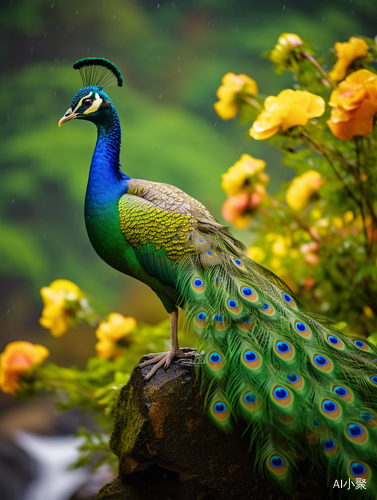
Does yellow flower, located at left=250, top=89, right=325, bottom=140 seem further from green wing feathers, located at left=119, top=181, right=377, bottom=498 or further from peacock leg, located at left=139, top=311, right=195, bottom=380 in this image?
peacock leg, located at left=139, top=311, right=195, bottom=380

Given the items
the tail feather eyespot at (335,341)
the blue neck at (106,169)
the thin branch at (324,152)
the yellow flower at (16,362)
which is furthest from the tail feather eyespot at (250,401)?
the yellow flower at (16,362)

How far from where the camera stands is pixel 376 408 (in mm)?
906

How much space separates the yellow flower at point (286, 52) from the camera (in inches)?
50.8

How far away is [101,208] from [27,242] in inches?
64.5

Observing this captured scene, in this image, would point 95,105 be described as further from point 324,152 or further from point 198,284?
point 324,152

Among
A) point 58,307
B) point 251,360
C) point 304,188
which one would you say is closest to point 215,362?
point 251,360

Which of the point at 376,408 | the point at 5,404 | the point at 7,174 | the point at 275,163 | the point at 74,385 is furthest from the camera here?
the point at 275,163

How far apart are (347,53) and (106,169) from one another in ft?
2.64

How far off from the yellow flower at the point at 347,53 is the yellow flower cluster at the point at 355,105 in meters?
0.22

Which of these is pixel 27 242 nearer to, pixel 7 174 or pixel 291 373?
pixel 7 174

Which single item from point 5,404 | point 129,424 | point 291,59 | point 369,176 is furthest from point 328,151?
point 5,404

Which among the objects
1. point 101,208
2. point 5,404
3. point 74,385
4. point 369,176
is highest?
point 369,176

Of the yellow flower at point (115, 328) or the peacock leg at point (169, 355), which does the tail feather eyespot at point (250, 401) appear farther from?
the yellow flower at point (115, 328)

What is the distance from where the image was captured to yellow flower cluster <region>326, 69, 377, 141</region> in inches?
43.3
